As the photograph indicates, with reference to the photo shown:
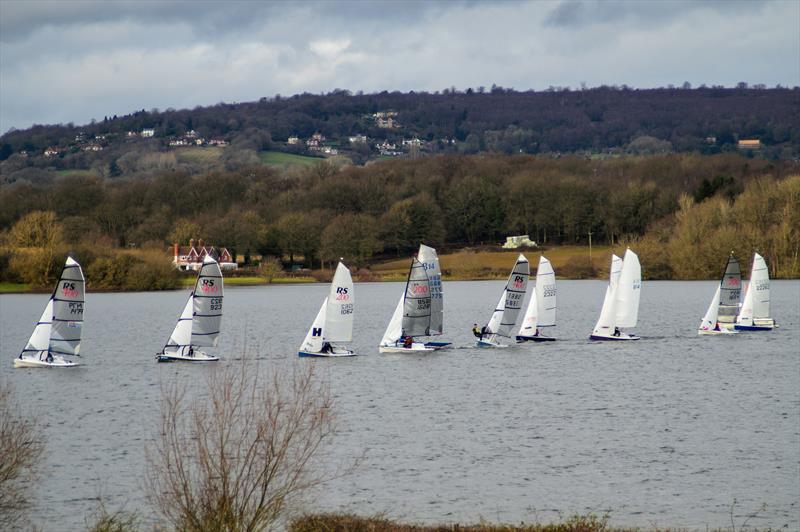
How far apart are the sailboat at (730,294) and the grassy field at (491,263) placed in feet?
156

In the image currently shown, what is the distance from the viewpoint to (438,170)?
139625 millimetres

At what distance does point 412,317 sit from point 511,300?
461cm

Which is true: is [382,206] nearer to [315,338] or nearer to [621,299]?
[621,299]

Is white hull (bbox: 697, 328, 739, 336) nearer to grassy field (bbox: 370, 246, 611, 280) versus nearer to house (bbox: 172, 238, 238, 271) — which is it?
grassy field (bbox: 370, 246, 611, 280)

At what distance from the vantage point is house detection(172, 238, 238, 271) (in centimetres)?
10631

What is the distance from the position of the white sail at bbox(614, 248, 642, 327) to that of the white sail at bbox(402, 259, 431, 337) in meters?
9.09

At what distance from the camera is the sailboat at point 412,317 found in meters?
42.2

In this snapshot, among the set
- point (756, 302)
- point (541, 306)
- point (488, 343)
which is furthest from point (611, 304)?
point (756, 302)

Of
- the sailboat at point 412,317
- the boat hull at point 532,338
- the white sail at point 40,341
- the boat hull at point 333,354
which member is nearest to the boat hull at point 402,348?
the sailboat at point 412,317

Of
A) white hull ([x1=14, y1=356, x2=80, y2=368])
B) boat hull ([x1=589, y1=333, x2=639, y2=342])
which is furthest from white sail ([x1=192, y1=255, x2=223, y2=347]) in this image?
boat hull ([x1=589, y1=333, x2=639, y2=342])

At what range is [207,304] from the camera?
39.5 meters

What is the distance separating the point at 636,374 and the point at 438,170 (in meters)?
101

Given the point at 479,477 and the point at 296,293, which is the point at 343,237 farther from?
the point at 479,477

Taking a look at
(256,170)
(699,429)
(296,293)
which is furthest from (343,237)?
(699,429)
